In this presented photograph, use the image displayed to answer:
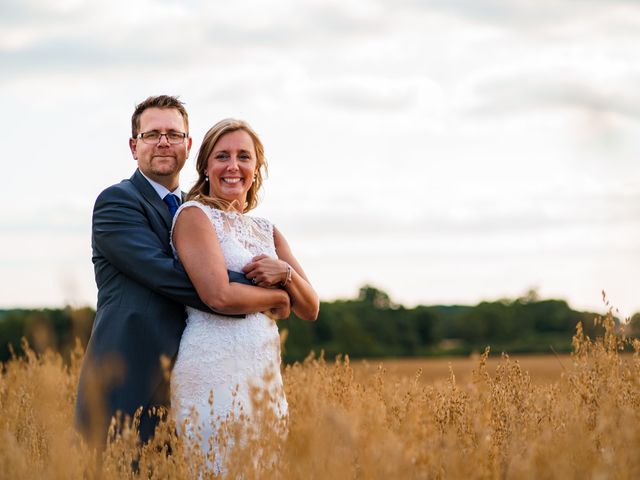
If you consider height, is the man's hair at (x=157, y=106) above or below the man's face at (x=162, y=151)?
above

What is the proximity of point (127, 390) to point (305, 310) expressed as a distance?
1168 millimetres

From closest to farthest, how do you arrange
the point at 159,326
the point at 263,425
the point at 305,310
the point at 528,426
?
the point at 263,425
the point at 528,426
the point at 159,326
the point at 305,310

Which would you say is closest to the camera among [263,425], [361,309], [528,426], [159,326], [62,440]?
[62,440]

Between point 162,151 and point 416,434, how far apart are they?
287cm

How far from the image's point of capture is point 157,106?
18.1ft

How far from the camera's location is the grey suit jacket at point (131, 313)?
474 centimetres

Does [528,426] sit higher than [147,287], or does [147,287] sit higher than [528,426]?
[147,287]

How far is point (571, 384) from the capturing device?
5.16 m

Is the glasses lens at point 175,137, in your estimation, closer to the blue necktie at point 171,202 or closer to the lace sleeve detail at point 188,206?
the blue necktie at point 171,202

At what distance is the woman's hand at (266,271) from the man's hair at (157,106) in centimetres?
125

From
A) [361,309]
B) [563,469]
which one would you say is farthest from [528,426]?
[361,309]

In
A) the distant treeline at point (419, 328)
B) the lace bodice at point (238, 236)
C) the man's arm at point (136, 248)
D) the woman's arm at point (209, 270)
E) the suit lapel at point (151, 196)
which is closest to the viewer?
the woman's arm at point (209, 270)

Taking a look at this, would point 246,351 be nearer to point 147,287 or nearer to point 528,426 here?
point 147,287

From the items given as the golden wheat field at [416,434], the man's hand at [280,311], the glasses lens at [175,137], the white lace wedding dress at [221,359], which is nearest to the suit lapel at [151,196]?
the glasses lens at [175,137]
